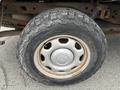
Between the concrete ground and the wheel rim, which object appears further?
the concrete ground

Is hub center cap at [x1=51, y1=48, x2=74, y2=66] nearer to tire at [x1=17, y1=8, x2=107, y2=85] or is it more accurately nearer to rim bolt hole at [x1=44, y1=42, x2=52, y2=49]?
rim bolt hole at [x1=44, y1=42, x2=52, y2=49]

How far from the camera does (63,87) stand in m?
3.72

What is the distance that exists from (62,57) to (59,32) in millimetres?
379

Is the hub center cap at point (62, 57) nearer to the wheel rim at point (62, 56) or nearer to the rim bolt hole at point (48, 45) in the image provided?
the wheel rim at point (62, 56)

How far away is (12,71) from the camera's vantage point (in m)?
4.09

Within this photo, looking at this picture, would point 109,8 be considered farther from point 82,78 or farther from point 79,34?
point 82,78

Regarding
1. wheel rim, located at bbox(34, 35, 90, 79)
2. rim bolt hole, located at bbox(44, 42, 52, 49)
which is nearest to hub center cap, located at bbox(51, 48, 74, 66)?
wheel rim, located at bbox(34, 35, 90, 79)

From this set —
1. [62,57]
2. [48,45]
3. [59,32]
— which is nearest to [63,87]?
[62,57]

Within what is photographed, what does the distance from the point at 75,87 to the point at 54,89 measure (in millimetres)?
270

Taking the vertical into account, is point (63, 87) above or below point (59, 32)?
below

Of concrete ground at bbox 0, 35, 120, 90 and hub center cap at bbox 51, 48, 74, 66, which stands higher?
hub center cap at bbox 51, 48, 74, 66

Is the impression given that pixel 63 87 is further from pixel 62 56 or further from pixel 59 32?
pixel 59 32

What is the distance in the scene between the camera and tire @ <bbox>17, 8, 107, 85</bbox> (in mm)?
3289

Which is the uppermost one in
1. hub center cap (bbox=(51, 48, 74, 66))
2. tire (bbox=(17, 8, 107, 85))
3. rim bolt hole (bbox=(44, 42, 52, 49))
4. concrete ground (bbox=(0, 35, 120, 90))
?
tire (bbox=(17, 8, 107, 85))
